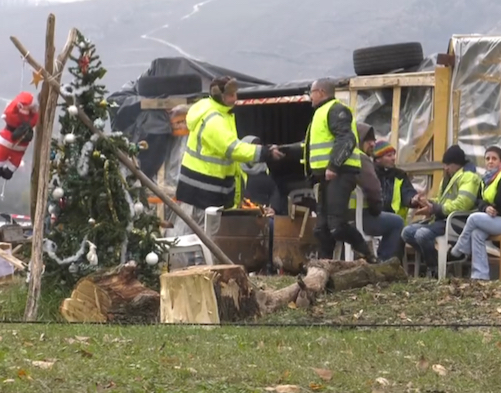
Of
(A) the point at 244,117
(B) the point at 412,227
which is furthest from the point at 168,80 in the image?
(B) the point at 412,227

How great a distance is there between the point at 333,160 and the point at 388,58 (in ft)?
13.3

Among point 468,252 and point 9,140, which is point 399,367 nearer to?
point 468,252

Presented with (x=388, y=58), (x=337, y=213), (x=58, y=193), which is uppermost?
(x=388, y=58)

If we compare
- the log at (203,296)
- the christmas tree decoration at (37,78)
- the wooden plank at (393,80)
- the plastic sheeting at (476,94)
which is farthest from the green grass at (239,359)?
the wooden plank at (393,80)

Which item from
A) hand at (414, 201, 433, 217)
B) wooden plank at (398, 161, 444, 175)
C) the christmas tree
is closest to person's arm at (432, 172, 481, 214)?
hand at (414, 201, 433, 217)

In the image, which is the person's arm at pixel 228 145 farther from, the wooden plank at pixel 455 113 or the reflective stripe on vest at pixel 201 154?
the wooden plank at pixel 455 113

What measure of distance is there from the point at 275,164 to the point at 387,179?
6.16 feet

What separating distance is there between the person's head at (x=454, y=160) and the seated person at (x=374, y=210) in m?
0.76

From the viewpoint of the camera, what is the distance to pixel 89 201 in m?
10.4

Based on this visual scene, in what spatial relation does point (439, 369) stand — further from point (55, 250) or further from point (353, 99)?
point (353, 99)

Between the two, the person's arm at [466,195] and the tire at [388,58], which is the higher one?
the tire at [388,58]

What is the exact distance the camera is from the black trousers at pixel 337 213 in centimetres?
1185

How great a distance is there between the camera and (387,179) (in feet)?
43.7

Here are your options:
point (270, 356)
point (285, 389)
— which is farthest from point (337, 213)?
point (285, 389)
